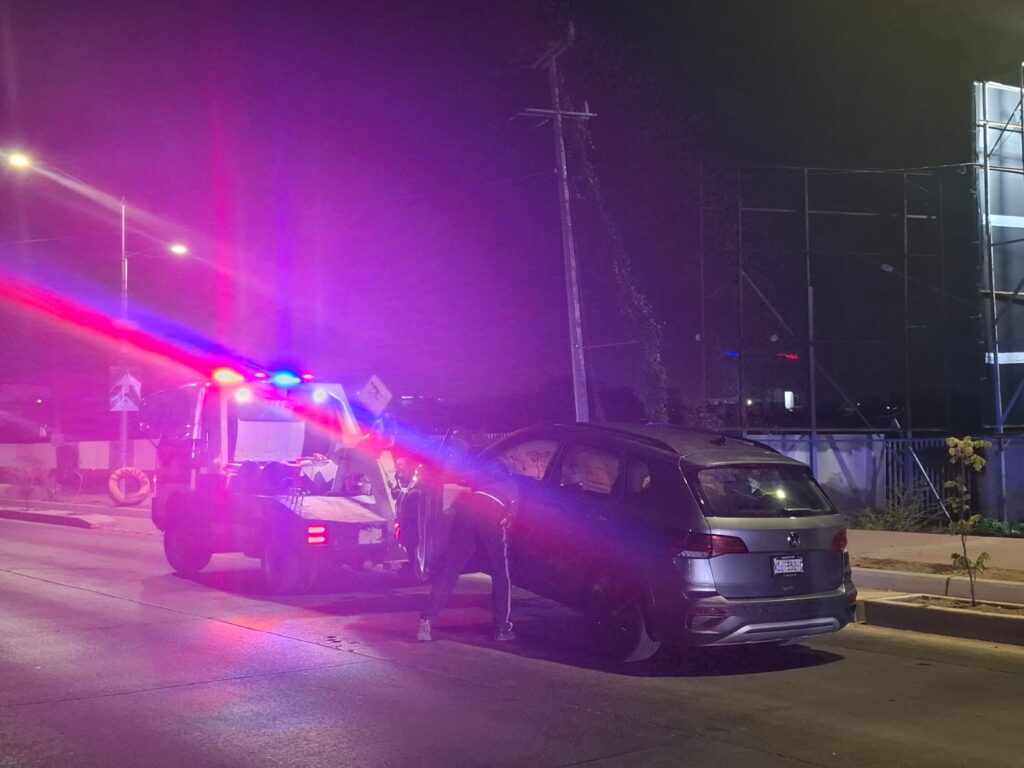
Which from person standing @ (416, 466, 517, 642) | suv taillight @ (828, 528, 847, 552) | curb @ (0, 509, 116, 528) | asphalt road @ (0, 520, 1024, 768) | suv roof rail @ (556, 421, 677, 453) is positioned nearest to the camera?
asphalt road @ (0, 520, 1024, 768)

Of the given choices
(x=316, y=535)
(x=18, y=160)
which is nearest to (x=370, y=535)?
(x=316, y=535)

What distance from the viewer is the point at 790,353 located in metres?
24.0

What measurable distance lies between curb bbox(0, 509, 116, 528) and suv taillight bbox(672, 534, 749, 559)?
1791 centimetres

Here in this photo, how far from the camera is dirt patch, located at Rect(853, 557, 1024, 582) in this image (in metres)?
11.2

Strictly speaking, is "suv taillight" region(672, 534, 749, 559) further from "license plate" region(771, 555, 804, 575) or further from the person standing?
the person standing

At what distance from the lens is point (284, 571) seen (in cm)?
1170

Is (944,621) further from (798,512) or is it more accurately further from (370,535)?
(370,535)

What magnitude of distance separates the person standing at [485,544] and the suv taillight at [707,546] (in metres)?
1.84

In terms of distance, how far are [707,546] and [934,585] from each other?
479 cm

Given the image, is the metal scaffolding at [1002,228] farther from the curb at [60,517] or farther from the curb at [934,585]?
the curb at [60,517]

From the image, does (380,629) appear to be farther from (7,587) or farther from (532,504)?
(7,587)

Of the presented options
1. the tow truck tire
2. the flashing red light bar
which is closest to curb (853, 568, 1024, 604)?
the flashing red light bar

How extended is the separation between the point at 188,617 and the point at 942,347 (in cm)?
1915

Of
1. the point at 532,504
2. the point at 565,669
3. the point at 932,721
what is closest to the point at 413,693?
the point at 565,669
